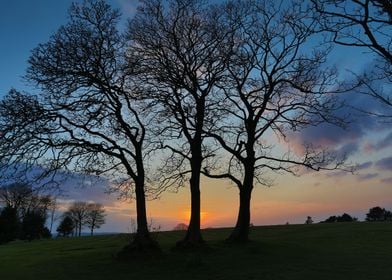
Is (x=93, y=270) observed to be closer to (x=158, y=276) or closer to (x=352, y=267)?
(x=158, y=276)

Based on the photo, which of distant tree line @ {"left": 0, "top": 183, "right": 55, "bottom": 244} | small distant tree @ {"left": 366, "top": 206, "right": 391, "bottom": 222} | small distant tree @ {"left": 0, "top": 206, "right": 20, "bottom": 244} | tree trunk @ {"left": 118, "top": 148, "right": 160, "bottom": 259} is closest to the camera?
tree trunk @ {"left": 118, "top": 148, "right": 160, "bottom": 259}

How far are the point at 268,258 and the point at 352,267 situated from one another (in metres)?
5.44

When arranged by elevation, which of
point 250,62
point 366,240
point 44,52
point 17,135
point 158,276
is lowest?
point 158,276

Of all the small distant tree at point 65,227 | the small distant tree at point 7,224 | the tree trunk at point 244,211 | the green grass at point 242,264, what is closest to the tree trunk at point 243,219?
the tree trunk at point 244,211

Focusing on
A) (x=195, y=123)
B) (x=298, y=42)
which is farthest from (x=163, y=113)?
(x=298, y=42)

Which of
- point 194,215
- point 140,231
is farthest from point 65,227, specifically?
point 140,231

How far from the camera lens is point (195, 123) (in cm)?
3388

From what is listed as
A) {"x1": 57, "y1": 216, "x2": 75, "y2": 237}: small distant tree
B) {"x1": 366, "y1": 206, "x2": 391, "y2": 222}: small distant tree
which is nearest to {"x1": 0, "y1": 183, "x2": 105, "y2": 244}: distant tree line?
{"x1": 57, "y1": 216, "x2": 75, "y2": 237}: small distant tree

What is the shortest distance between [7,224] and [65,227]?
31325mm

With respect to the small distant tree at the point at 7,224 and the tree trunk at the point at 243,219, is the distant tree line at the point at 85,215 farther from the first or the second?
the tree trunk at the point at 243,219

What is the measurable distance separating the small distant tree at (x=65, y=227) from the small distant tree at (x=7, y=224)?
28097 mm

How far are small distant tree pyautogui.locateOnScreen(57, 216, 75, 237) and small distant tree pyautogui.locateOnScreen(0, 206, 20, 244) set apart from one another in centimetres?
2810

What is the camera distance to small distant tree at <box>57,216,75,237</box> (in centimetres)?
11338

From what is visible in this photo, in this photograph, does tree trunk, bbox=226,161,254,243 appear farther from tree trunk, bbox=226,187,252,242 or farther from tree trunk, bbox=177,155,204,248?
tree trunk, bbox=177,155,204,248
